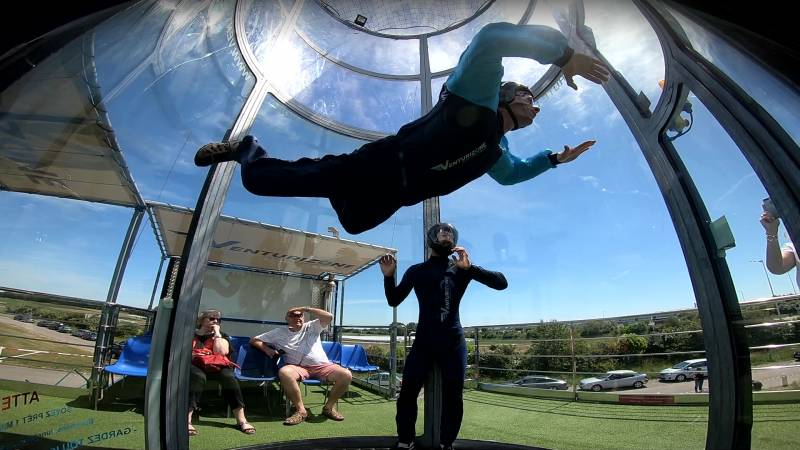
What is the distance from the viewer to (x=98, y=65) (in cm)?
101

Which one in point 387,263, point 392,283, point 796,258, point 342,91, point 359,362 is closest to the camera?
point 796,258

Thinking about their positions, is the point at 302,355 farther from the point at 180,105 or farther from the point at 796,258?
the point at 796,258

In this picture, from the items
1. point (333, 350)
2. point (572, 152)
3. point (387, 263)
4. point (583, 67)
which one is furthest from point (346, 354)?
point (583, 67)

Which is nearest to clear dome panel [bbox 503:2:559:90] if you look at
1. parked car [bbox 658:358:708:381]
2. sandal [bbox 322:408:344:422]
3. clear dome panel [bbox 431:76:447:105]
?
clear dome panel [bbox 431:76:447:105]

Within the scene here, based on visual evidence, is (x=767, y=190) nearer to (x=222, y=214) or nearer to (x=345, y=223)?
(x=345, y=223)

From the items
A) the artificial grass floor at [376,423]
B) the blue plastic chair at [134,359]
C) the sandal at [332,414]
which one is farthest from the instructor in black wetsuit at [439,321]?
the blue plastic chair at [134,359]

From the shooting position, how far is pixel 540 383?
251 cm

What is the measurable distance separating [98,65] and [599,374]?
10.2ft

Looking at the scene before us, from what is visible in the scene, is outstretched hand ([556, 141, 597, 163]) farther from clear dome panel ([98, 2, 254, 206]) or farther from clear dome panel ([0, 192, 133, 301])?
clear dome panel ([0, 192, 133, 301])

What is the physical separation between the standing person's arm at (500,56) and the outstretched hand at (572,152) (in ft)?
1.50

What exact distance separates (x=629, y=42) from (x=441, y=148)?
2.63 ft

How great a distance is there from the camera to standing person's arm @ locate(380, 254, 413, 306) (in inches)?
63.9

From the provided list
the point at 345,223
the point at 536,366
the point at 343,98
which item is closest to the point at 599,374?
the point at 536,366

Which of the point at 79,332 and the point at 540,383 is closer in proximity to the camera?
the point at 79,332
